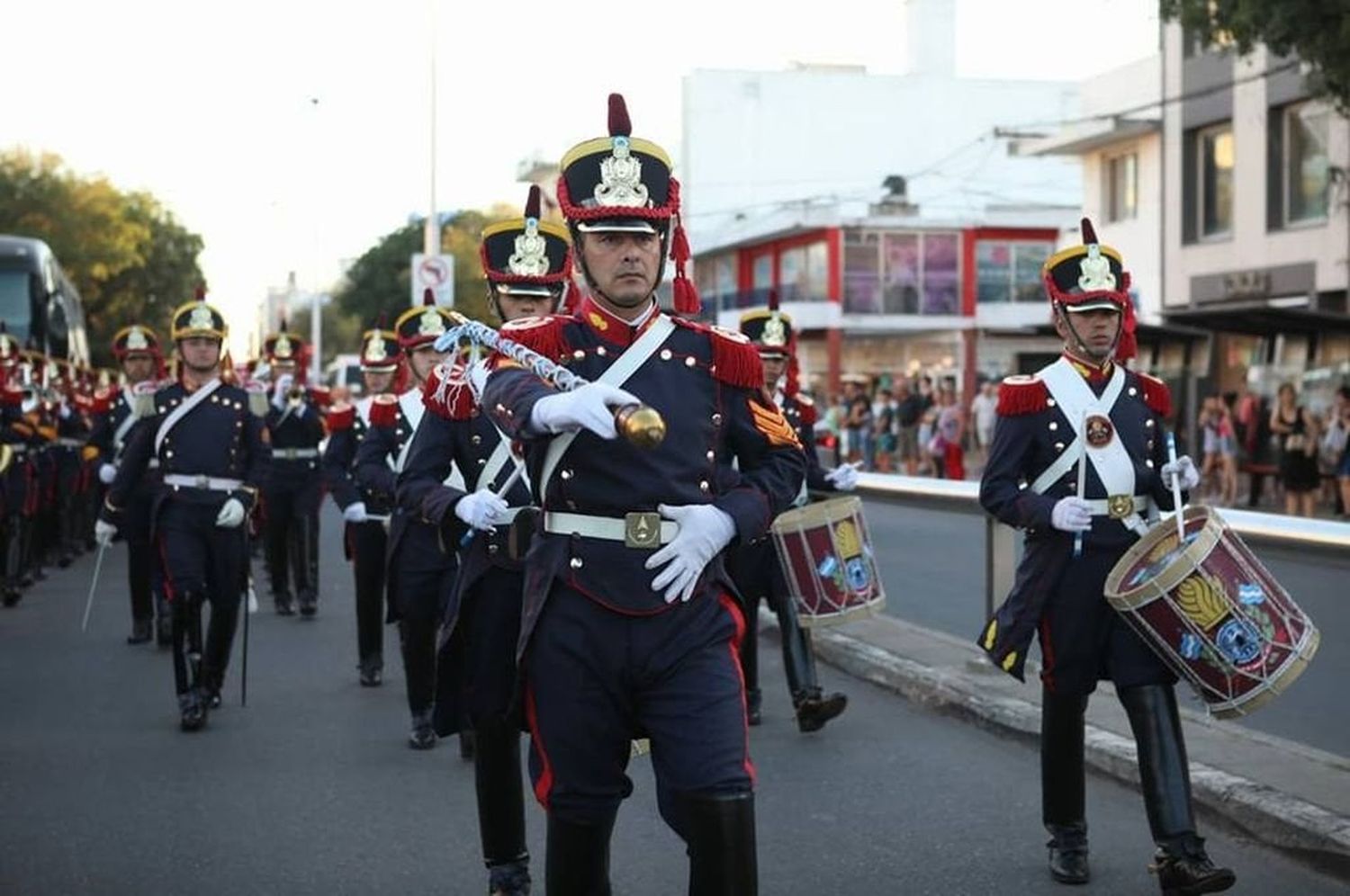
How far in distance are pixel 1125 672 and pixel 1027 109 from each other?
75236mm

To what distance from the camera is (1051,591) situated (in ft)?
22.2

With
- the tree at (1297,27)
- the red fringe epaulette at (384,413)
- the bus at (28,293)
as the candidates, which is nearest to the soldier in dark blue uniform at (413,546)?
the red fringe epaulette at (384,413)

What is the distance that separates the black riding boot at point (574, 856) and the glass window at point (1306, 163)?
98.9ft

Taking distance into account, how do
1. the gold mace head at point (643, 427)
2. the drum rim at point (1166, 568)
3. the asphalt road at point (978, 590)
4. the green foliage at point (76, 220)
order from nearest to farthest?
the gold mace head at point (643, 427) → the drum rim at point (1166, 568) → the asphalt road at point (978, 590) → the green foliage at point (76, 220)

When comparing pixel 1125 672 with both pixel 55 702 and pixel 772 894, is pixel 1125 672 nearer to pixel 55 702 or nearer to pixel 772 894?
pixel 772 894

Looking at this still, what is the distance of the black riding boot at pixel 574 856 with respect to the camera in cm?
493

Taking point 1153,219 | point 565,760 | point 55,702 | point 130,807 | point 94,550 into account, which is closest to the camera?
point 565,760

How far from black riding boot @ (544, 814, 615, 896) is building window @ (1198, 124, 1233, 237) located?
33.9 meters

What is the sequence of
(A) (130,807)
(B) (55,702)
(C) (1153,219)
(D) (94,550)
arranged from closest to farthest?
(A) (130,807)
(B) (55,702)
(D) (94,550)
(C) (1153,219)

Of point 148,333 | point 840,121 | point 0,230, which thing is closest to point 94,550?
point 148,333

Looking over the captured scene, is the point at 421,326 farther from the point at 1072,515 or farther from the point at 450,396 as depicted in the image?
the point at 1072,515

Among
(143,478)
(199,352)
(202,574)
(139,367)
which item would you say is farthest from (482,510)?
(139,367)

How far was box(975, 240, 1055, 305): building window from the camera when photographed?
224ft

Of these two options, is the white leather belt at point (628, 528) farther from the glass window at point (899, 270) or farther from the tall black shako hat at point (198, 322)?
the glass window at point (899, 270)
